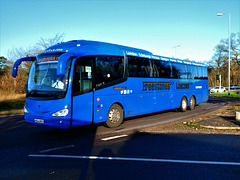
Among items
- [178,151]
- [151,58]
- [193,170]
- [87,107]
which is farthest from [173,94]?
[193,170]

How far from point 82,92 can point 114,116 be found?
2231 mm

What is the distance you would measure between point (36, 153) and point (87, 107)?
271 cm

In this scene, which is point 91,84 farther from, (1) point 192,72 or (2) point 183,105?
(1) point 192,72

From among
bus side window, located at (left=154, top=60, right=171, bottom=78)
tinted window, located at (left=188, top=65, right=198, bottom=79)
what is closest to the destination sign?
bus side window, located at (left=154, top=60, right=171, bottom=78)

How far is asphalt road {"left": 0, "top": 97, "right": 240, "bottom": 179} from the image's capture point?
4660mm

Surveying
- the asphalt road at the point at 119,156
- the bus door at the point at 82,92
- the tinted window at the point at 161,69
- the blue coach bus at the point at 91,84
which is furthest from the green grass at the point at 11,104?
the bus door at the point at 82,92

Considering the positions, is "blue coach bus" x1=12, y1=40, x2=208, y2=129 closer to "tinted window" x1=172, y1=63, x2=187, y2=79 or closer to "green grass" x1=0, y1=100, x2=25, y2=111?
"tinted window" x1=172, y1=63, x2=187, y2=79

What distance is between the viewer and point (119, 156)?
5.80 m

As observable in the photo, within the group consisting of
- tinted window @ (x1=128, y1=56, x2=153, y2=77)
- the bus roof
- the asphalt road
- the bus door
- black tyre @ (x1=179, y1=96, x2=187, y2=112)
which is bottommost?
the asphalt road

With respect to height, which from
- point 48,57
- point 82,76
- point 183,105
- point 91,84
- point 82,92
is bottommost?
point 183,105

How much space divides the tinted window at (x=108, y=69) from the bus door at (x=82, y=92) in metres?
0.41

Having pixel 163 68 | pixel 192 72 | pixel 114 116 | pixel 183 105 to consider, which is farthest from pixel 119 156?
pixel 192 72

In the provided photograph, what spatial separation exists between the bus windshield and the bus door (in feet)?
1.28

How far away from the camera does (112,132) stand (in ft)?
29.7
